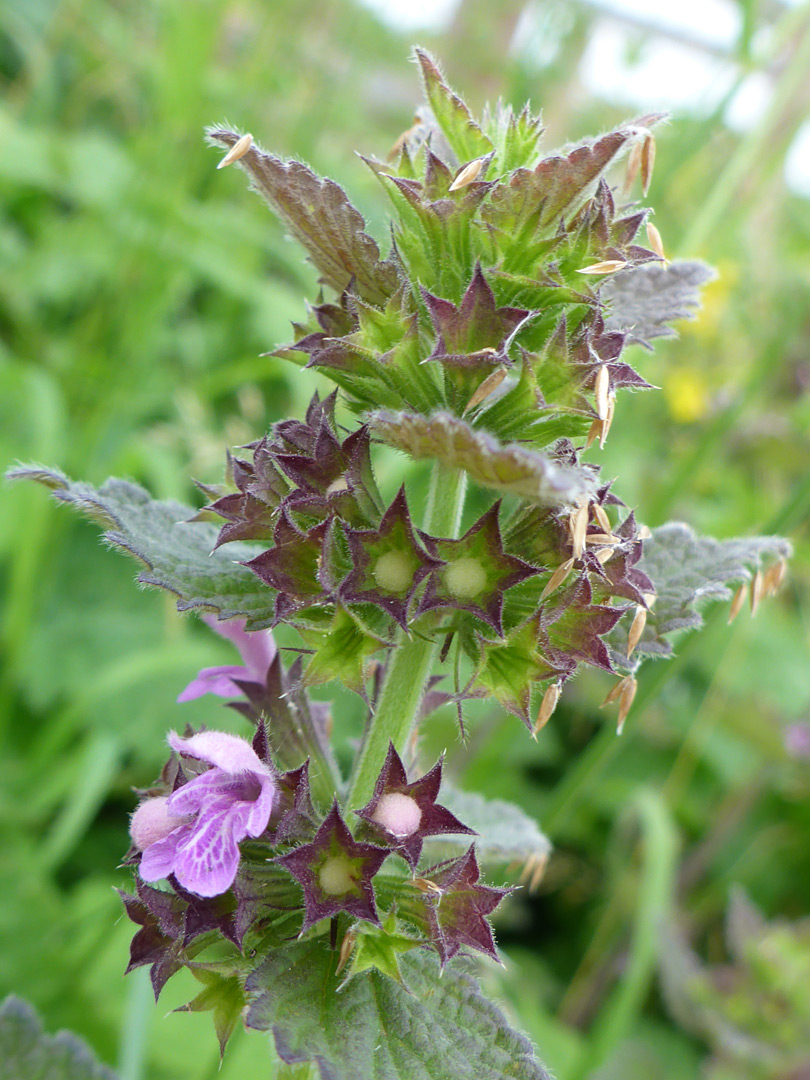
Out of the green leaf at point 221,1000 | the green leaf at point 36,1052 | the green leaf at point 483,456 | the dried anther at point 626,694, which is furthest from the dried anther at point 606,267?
the green leaf at point 36,1052

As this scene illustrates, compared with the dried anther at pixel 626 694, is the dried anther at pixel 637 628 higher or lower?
higher

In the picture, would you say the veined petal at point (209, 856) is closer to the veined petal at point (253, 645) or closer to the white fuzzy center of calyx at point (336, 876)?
the white fuzzy center of calyx at point (336, 876)

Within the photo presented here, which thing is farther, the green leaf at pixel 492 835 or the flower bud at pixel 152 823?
the green leaf at pixel 492 835

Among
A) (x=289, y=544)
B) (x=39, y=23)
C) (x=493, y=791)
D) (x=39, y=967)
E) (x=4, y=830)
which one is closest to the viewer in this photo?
(x=289, y=544)

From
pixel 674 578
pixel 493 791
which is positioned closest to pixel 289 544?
pixel 674 578

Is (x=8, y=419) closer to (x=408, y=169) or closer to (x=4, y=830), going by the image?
(x=4, y=830)

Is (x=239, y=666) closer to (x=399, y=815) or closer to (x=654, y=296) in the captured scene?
(x=399, y=815)

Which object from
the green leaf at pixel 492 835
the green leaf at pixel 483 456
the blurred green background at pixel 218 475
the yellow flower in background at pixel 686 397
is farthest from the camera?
the yellow flower in background at pixel 686 397
